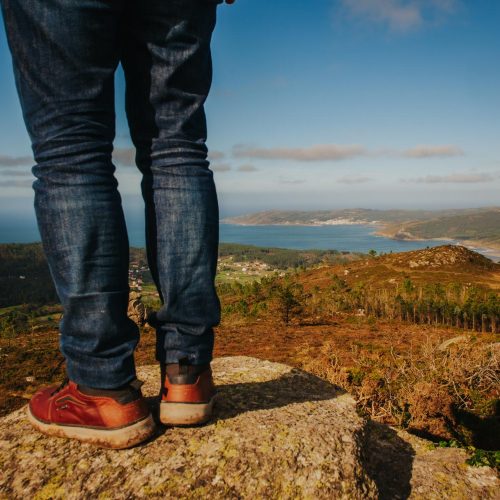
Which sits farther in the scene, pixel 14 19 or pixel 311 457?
pixel 311 457

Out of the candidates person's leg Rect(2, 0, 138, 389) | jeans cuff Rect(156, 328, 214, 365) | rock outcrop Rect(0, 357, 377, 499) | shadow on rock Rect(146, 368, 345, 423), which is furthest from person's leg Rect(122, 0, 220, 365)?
shadow on rock Rect(146, 368, 345, 423)

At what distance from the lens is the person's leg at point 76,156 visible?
117 centimetres

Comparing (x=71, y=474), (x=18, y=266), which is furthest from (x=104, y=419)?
(x=18, y=266)

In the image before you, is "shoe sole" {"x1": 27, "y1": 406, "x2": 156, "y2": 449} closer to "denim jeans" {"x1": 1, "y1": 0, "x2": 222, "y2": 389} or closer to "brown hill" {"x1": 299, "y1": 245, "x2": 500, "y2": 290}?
"denim jeans" {"x1": 1, "y1": 0, "x2": 222, "y2": 389}

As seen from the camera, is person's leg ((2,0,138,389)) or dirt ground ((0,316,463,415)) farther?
dirt ground ((0,316,463,415))

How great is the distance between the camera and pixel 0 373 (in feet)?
13.0

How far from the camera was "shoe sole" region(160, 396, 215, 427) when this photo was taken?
1.44 meters

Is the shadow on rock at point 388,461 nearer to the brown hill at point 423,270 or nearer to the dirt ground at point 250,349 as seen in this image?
the dirt ground at point 250,349

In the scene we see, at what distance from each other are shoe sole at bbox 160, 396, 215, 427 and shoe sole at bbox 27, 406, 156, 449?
6 cm

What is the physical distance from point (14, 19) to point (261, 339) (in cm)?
624

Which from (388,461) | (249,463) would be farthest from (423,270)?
(249,463)

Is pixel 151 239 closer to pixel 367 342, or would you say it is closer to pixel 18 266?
pixel 367 342

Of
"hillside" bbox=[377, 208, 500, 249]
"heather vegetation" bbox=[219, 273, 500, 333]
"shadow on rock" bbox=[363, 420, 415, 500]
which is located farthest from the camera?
"hillside" bbox=[377, 208, 500, 249]

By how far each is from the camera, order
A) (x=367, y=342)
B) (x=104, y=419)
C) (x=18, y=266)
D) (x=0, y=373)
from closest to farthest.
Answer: (x=104, y=419) < (x=0, y=373) < (x=367, y=342) < (x=18, y=266)
